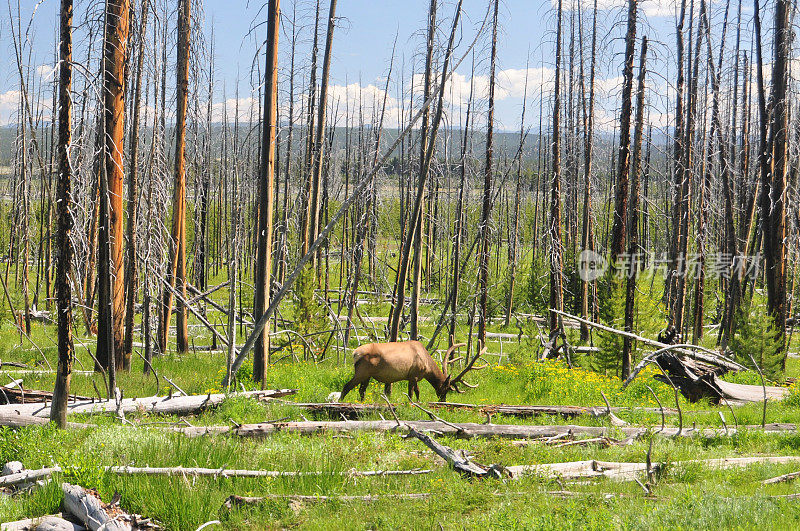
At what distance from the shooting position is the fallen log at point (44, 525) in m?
4.75

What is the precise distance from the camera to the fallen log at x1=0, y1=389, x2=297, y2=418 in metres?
7.52

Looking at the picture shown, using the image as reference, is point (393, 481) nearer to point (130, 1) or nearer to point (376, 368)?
point (376, 368)

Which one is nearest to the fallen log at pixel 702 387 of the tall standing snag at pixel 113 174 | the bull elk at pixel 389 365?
the bull elk at pixel 389 365

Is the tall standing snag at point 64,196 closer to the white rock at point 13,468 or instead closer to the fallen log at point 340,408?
the white rock at point 13,468

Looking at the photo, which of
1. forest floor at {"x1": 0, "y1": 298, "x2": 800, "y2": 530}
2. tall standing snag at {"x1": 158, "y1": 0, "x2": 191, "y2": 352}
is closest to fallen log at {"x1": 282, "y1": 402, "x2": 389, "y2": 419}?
forest floor at {"x1": 0, "y1": 298, "x2": 800, "y2": 530}

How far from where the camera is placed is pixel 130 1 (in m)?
8.23

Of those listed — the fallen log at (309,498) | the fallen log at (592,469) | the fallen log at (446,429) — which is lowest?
the fallen log at (446,429)

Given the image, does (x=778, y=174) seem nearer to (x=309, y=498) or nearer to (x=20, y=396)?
(x=309, y=498)

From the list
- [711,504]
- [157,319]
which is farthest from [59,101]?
[157,319]

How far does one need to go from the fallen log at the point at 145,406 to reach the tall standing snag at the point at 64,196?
1404mm

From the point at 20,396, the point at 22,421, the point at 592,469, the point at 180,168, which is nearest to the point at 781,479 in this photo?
the point at 592,469

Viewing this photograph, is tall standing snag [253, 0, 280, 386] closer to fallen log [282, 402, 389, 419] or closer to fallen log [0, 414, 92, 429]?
fallen log [282, 402, 389, 419]

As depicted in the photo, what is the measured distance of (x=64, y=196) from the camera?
6.17 metres

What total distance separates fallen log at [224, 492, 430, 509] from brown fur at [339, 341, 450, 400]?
13.5 ft
